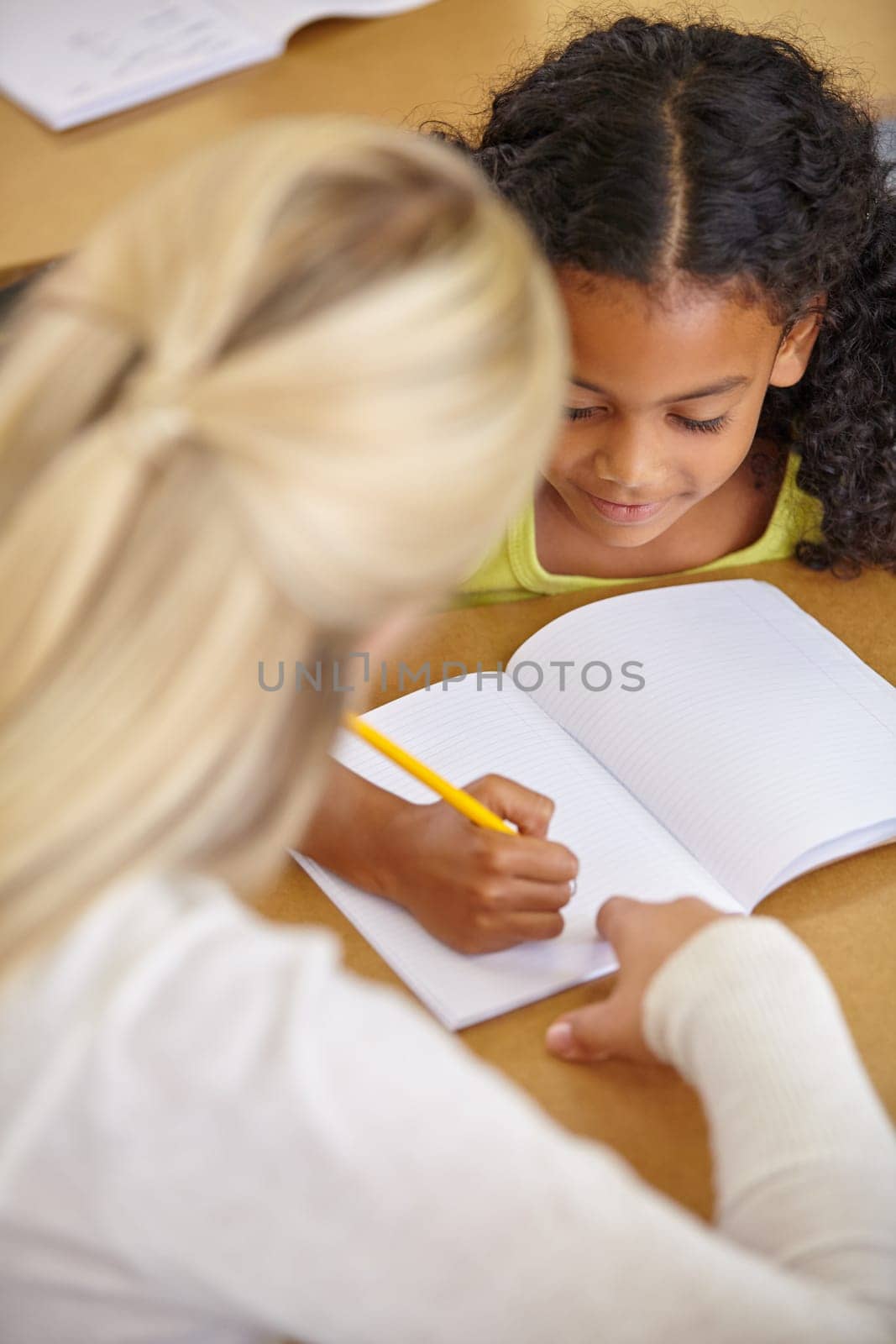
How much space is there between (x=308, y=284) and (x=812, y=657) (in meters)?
0.63

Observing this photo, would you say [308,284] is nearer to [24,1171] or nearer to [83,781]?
[83,781]

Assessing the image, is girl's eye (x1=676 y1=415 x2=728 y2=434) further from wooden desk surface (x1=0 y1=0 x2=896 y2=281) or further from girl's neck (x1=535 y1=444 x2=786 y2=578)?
wooden desk surface (x1=0 y1=0 x2=896 y2=281)

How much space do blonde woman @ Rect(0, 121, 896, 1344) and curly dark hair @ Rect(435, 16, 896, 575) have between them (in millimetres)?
483

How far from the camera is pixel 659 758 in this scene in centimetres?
94

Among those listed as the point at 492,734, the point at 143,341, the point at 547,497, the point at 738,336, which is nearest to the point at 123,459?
the point at 143,341

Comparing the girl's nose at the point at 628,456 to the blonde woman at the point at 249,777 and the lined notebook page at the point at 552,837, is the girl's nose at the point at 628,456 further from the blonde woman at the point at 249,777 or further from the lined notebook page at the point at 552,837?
the blonde woman at the point at 249,777

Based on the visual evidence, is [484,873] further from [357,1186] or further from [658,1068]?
[357,1186]

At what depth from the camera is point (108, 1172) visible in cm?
49

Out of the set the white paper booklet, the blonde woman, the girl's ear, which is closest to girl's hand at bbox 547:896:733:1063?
the blonde woman

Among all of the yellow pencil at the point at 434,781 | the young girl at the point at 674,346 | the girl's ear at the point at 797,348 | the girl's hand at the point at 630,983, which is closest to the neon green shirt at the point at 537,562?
the young girl at the point at 674,346

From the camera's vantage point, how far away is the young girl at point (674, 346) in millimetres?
857

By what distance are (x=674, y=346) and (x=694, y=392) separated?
0.05 metres

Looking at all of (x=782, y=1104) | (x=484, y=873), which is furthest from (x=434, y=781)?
(x=782, y=1104)

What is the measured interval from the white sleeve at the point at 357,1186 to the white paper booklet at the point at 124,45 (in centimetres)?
99
